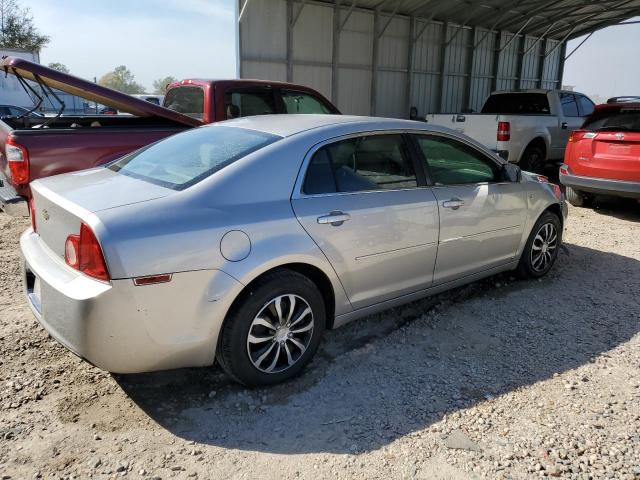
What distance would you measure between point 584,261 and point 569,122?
6.14 meters

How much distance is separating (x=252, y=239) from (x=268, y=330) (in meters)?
0.57

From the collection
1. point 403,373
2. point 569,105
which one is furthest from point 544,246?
point 569,105

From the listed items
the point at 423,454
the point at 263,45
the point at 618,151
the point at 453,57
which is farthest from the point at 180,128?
the point at 453,57

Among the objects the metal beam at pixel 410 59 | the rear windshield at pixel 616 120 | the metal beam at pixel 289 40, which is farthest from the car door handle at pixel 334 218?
the metal beam at pixel 410 59

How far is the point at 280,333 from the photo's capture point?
2986 millimetres

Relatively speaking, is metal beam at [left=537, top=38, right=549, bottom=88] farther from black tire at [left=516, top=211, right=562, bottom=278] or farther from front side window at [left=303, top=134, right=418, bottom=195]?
front side window at [left=303, top=134, right=418, bottom=195]

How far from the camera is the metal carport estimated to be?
530 inches

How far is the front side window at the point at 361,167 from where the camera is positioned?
10.4 feet

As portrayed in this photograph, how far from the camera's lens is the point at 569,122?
417 inches

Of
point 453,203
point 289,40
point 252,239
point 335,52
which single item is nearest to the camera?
point 252,239

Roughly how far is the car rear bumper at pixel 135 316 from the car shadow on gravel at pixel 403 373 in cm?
42

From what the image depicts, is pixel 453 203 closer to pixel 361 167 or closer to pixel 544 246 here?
pixel 361 167

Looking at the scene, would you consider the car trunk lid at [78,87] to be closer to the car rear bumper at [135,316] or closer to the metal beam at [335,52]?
the car rear bumper at [135,316]

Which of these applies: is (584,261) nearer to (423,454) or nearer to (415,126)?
(415,126)
